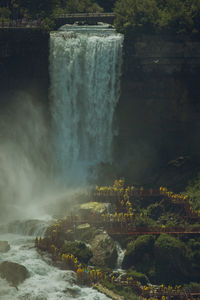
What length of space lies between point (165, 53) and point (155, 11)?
6393 mm

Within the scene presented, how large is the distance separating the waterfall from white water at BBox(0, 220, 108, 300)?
21308mm

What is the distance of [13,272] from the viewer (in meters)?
65.4

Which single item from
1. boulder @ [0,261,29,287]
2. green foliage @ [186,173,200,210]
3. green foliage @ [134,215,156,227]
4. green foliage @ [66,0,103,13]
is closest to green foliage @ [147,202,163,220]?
green foliage @ [134,215,156,227]

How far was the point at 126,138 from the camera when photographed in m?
90.2

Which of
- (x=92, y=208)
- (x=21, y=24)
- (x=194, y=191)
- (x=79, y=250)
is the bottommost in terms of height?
(x=79, y=250)

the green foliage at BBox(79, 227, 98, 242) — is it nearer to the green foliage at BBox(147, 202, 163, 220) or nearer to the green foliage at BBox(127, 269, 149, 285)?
the green foliage at BBox(127, 269, 149, 285)

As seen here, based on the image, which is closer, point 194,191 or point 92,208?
point 92,208

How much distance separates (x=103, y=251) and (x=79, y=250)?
2373 millimetres

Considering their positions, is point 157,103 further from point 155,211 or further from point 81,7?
point 81,7

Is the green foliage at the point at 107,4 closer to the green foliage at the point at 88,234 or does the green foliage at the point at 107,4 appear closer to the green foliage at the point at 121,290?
the green foliage at the point at 88,234

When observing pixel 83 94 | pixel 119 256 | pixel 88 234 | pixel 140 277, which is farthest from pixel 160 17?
pixel 140 277

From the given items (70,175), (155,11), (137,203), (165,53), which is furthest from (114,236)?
(155,11)

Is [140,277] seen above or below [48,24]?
below

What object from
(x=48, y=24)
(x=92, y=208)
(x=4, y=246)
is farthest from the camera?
(x=48, y=24)
